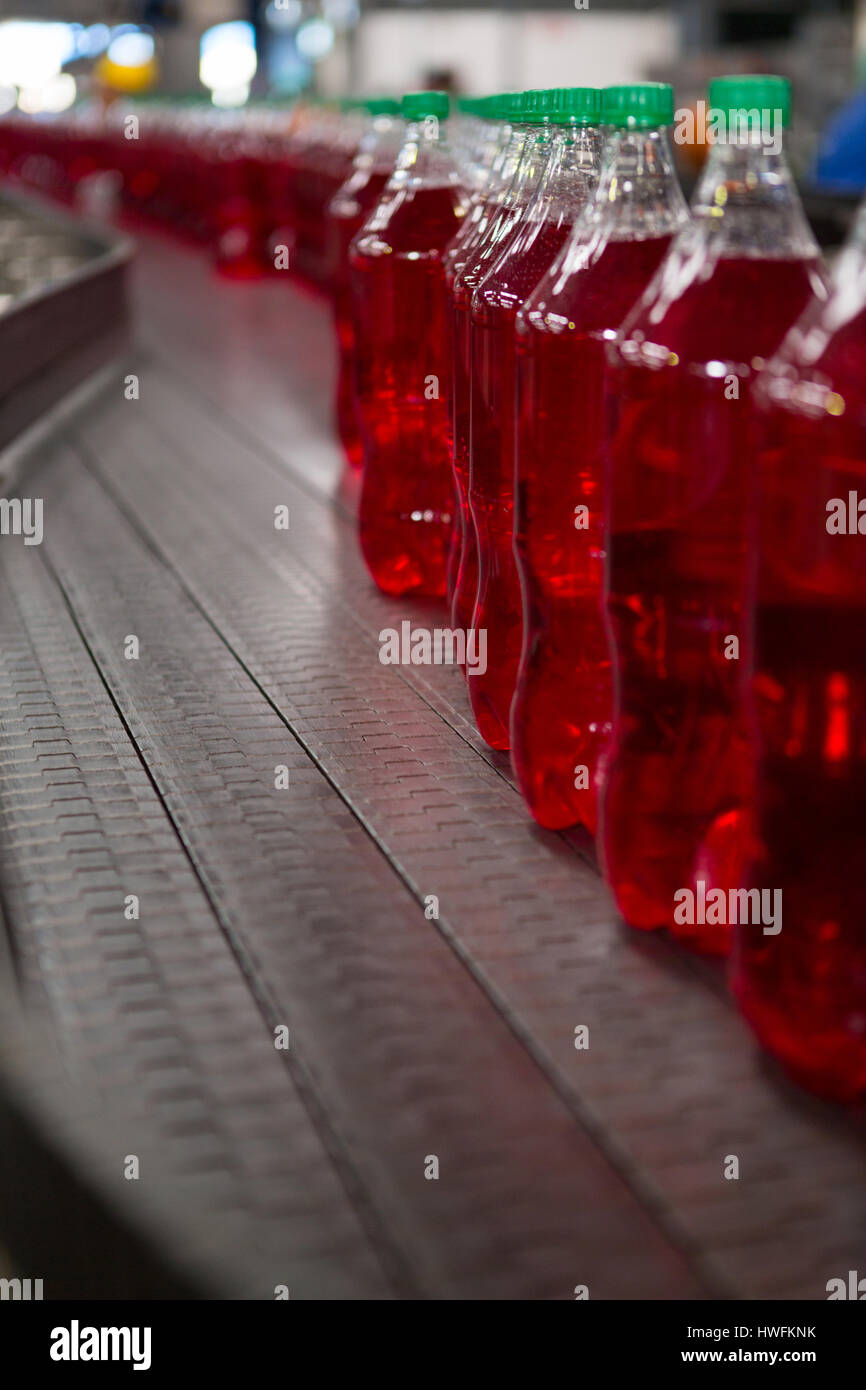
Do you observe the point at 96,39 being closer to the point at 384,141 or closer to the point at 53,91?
the point at 53,91

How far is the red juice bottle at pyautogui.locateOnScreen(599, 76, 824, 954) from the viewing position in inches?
36.0

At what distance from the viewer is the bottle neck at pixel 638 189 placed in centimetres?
102

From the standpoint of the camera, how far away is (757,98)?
2.85ft

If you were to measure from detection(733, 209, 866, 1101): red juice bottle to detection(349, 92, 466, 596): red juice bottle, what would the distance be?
0.74 meters

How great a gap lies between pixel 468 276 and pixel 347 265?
3.53 feet

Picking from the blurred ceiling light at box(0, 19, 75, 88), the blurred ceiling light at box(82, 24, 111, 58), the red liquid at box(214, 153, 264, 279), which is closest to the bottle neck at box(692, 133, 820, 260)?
the red liquid at box(214, 153, 264, 279)

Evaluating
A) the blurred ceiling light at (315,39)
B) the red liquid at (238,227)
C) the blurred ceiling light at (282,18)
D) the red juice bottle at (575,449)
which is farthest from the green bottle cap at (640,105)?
the blurred ceiling light at (282,18)

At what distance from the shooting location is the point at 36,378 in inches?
113

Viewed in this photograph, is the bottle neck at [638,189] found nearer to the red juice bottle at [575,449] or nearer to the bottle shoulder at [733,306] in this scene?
the red juice bottle at [575,449]

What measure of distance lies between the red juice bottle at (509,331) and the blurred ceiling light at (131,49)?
61.0 feet

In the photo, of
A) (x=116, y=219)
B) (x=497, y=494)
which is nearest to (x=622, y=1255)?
(x=497, y=494)

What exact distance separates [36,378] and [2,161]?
938 cm

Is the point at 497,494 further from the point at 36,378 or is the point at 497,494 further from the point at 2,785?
the point at 36,378
